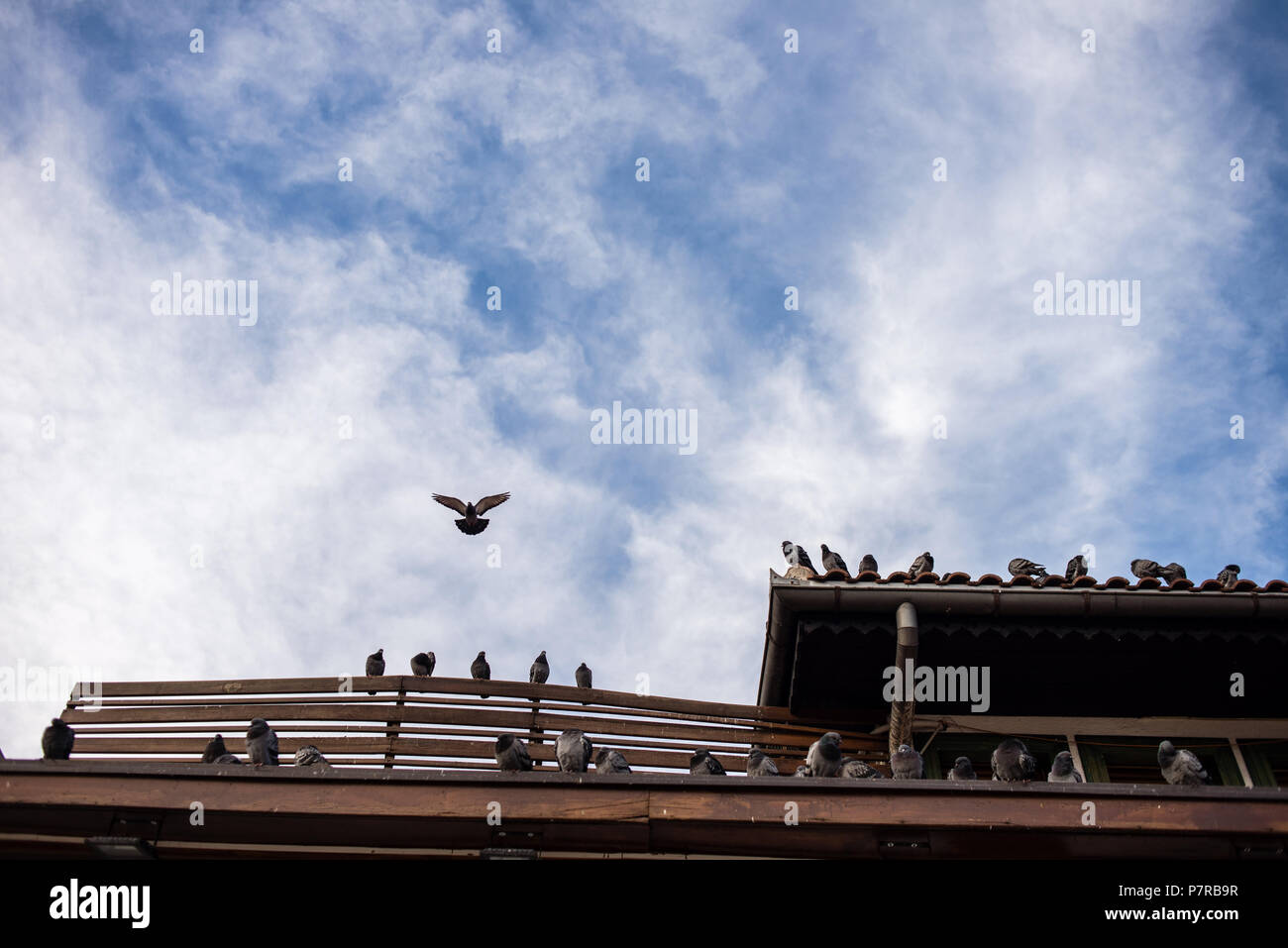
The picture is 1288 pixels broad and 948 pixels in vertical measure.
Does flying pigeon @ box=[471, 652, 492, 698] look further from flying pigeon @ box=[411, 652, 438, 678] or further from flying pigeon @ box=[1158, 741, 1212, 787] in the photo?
flying pigeon @ box=[1158, 741, 1212, 787]

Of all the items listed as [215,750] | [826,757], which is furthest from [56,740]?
[826,757]

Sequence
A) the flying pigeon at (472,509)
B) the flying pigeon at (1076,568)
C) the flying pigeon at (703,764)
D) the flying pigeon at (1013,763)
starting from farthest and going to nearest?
the flying pigeon at (472,509) → the flying pigeon at (1076,568) → the flying pigeon at (703,764) → the flying pigeon at (1013,763)

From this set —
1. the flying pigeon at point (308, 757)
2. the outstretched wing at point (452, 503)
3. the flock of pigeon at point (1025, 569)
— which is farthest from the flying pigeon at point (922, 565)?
the outstretched wing at point (452, 503)

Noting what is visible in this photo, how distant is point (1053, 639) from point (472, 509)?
818 cm

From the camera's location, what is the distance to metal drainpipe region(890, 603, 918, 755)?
8.14m

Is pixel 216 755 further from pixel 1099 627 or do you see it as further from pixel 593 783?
pixel 1099 627

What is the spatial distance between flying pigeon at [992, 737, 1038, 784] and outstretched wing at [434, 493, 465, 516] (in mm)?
8426

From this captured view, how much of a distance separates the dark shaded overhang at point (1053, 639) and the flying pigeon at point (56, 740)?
535 cm

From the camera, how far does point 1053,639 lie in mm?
8523

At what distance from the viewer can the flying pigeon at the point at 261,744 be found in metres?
7.97

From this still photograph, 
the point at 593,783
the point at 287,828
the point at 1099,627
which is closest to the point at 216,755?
the point at 287,828

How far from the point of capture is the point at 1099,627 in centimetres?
848

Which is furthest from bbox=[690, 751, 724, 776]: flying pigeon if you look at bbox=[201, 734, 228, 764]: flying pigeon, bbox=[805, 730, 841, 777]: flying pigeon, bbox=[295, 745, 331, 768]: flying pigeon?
bbox=[201, 734, 228, 764]: flying pigeon

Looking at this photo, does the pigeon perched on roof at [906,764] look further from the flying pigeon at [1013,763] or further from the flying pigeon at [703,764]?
the flying pigeon at [703,764]
